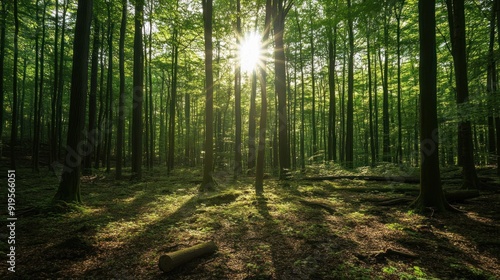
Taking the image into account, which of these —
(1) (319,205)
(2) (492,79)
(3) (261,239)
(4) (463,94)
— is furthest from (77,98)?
(2) (492,79)

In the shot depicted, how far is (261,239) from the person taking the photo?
5.54 m

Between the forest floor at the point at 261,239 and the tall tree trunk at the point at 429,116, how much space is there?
51 cm

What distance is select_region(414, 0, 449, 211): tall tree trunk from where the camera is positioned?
23.1 ft

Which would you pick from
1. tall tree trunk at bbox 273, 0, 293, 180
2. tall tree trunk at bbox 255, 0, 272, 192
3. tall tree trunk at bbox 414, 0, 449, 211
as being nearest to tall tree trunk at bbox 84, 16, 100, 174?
tall tree trunk at bbox 255, 0, 272, 192

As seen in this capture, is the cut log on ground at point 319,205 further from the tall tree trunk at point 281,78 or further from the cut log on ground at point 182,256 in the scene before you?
the tall tree trunk at point 281,78

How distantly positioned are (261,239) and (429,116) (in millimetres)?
5996

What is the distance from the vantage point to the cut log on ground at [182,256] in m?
4.01

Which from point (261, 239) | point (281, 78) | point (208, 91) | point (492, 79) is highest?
point (281, 78)

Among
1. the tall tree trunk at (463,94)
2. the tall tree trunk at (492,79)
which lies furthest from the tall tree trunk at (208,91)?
the tall tree trunk at (492,79)

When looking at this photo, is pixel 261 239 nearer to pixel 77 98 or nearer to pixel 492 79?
pixel 77 98

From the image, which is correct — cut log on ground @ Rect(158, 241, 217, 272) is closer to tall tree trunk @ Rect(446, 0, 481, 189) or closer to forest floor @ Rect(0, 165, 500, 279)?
forest floor @ Rect(0, 165, 500, 279)

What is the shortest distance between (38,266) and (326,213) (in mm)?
6888

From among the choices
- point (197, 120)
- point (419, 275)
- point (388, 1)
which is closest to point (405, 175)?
point (388, 1)

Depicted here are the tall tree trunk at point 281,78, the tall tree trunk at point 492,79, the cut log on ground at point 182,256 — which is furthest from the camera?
the tall tree trunk at point 281,78
